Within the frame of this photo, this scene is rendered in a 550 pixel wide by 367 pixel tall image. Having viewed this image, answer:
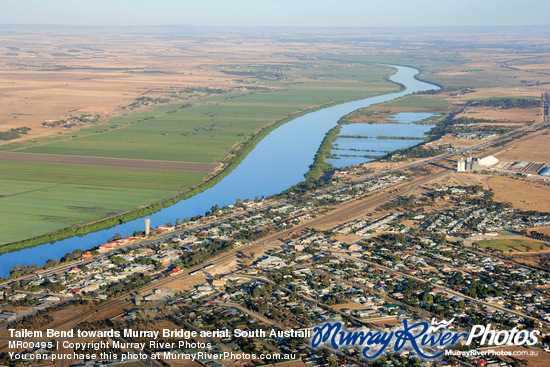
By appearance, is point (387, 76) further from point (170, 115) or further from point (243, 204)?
point (243, 204)

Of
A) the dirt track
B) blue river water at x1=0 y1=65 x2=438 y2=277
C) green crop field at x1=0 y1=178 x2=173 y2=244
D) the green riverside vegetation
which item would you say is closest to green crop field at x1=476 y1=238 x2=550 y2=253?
blue river water at x1=0 y1=65 x2=438 y2=277

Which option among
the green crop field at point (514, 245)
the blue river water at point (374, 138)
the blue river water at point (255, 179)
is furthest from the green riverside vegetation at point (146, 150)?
the green crop field at point (514, 245)

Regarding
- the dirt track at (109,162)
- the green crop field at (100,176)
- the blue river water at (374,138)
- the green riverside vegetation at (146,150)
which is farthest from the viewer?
the blue river water at (374,138)

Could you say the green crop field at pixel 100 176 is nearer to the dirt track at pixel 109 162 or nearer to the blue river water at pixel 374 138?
the dirt track at pixel 109 162

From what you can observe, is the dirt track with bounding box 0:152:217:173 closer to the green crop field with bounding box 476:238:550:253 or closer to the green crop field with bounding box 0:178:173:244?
the green crop field with bounding box 0:178:173:244

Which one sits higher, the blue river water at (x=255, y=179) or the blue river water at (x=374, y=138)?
the blue river water at (x=374, y=138)

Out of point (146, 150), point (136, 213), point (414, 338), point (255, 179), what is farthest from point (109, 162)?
point (414, 338)

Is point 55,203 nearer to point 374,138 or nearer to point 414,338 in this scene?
point 414,338
